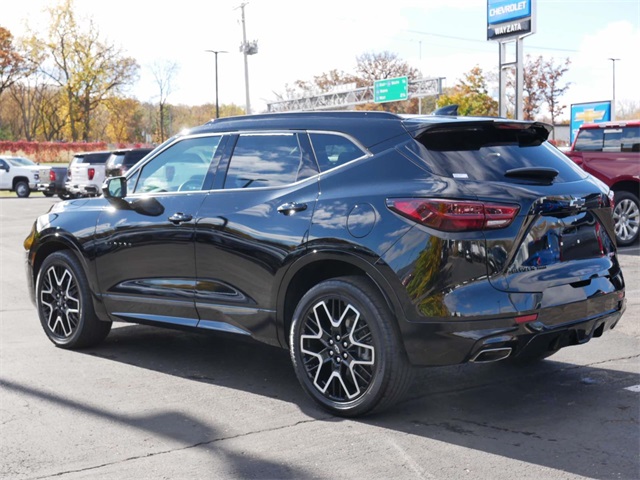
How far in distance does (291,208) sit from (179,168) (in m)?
1.31

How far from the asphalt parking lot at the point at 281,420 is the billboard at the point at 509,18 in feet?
63.7

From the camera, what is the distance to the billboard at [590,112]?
4275 centimetres

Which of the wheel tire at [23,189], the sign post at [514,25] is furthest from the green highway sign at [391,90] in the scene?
the sign post at [514,25]

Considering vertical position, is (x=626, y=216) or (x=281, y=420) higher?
(x=626, y=216)

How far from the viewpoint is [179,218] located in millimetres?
5613

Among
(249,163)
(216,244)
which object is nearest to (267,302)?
(216,244)

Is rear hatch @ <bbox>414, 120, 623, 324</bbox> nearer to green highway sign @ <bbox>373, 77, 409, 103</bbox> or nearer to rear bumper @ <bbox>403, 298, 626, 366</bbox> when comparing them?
rear bumper @ <bbox>403, 298, 626, 366</bbox>

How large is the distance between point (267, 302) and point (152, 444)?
3.86 ft

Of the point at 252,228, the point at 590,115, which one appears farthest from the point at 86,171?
the point at 590,115

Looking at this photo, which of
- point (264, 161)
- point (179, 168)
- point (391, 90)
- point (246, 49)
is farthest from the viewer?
point (391, 90)

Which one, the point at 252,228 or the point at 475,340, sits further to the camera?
the point at 252,228

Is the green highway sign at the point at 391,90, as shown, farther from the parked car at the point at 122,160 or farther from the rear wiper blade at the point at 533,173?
the rear wiper blade at the point at 533,173

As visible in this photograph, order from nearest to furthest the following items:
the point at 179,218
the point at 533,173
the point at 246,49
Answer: the point at 533,173, the point at 179,218, the point at 246,49

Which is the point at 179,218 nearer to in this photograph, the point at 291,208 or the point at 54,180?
the point at 291,208
